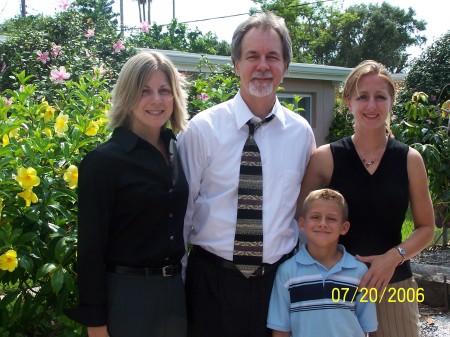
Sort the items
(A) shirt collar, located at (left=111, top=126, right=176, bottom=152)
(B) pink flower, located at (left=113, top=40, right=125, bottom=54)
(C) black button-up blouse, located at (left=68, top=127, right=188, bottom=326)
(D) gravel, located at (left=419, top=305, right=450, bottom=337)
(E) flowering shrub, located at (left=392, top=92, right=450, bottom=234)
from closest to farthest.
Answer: (C) black button-up blouse, located at (left=68, top=127, right=188, bottom=326)
(A) shirt collar, located at (left=111, top=126, right=176, bottom=152)
(D) gravel, located at (left=419, top=305, right=450, bottom=337)
(E) flowering shrub, located at (left=392, top=92, right=450, bottom=234)
(B) pink flower, located at (left=113, top=40, right=125, bottom=54)

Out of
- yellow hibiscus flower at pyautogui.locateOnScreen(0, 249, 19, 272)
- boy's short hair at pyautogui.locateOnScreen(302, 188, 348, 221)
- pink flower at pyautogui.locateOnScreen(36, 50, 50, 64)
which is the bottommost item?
yellow hibiscus flower at pyautogui.locateOnScreen(0, 249, 19, 272)

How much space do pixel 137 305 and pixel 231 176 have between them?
702mm

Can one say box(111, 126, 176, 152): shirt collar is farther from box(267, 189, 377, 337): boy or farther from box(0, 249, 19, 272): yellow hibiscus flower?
box(267, 189, 377, 337): boy

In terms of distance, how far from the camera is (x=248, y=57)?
2.71 meters

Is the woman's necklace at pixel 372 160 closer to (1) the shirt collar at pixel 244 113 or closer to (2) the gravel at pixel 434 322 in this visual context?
(1) the shirt collar at pixel 244 113

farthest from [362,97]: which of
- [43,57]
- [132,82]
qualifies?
[43,57]

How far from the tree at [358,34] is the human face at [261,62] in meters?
33.7

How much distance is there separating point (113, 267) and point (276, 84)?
3.67 feet

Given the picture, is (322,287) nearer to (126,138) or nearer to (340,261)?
(340,261)

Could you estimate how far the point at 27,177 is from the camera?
94.9 inches

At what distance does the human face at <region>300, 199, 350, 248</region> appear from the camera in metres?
2.54

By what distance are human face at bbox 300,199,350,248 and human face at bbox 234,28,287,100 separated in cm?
57

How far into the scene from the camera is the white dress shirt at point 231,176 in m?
2.61

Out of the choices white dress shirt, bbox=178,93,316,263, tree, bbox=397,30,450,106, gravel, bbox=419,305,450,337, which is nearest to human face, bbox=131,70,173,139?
white dress shirt, bbox=178,93,316,263
